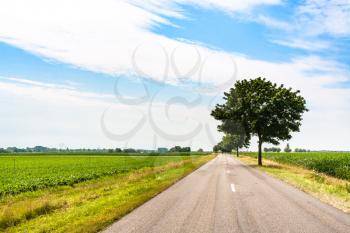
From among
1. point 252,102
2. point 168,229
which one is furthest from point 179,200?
point 252,102

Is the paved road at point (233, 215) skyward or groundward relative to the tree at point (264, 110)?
groundward

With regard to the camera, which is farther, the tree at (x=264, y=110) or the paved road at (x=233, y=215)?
the tree at (x=264, y=110)

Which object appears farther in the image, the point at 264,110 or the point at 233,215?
the point at 264,110

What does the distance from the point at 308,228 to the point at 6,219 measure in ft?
26.9

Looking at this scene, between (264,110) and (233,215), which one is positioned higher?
(264,110)

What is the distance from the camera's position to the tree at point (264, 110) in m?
43.2

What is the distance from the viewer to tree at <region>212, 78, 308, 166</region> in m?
43.2

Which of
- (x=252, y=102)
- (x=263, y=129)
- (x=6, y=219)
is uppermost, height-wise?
(x=252, y=102)

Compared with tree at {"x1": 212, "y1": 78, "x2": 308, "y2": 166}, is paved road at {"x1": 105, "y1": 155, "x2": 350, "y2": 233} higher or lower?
lower

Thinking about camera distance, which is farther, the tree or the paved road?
the tree

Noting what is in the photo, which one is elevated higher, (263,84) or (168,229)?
(263,84)

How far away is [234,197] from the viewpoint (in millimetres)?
14875

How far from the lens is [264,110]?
43.0 meters

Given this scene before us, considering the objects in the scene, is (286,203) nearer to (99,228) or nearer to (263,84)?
(99,228)
